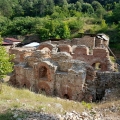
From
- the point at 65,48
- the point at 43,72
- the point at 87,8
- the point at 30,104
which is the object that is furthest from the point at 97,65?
the point at 87,8

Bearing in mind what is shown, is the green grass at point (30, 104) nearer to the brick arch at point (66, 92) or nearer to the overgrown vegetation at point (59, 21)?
the brick arch at point (66, 92)

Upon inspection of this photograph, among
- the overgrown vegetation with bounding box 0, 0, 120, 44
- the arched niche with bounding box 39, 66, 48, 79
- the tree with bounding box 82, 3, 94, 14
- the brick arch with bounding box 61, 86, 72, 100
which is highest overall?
the tree with bounding box 82, 3, 94, 14

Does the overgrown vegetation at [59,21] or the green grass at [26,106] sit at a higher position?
the overgrown vegetation at [59,21]

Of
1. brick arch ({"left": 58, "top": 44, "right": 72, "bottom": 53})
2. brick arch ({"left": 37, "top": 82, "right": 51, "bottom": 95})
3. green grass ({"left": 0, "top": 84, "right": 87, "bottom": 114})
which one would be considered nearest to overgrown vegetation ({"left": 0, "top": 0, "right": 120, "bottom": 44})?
brick arch ({"left": 58, "top": 44, "right": 72, "bottom": 53})

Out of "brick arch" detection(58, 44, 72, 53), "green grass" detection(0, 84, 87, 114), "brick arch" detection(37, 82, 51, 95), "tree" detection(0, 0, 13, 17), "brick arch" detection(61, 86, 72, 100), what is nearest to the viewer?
"green grass" detection(0, 84, 87, 114)

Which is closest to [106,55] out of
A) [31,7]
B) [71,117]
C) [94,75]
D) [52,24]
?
[94,75]

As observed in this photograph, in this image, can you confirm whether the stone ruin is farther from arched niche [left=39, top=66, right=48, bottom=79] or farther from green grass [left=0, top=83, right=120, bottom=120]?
green grass [left=0, top=83, right=120, bottom=120]

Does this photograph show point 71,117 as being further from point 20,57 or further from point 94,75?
point 20,57

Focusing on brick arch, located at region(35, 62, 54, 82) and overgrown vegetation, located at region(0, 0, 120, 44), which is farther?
overgrown vegetation, located at region(0, 0, 120, 44)

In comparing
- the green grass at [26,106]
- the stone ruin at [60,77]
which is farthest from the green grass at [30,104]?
the stone ruin at [60,77]

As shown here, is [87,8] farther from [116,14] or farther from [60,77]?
[60,77]

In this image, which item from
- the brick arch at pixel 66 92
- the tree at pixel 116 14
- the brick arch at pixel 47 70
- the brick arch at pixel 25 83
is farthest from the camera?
the tree at pixel 116 14

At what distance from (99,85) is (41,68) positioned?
394cm

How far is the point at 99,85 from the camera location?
43.6ft
